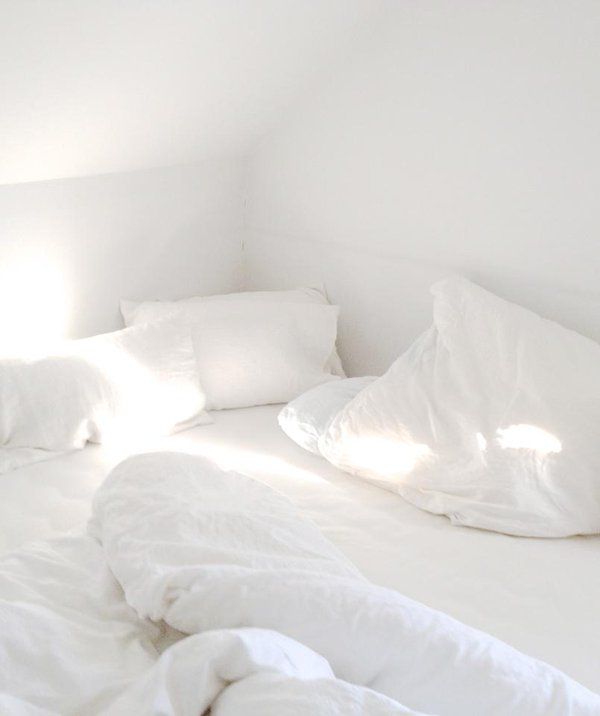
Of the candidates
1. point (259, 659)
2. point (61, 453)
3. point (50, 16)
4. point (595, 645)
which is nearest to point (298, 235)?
point (61, 453)

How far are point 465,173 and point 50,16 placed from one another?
120 centimetres

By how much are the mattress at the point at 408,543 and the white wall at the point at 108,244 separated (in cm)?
54

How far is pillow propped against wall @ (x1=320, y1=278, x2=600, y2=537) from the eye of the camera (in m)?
2.13

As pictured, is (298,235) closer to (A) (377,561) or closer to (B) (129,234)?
(B) (129,234)

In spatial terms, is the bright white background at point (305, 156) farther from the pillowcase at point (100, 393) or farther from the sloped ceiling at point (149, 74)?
the pillowcase at point (100, 393)

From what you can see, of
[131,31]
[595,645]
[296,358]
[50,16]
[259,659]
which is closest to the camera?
[259,659]

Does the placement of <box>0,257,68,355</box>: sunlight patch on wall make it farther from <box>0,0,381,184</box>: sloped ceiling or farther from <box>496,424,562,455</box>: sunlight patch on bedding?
<box>496,424,562,455</box>: sunlight patch on bedding

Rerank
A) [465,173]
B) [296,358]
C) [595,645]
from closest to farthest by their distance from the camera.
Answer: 1. [595,645]
2. [465,173]
3. [296,358]

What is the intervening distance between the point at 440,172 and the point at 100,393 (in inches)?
42.6

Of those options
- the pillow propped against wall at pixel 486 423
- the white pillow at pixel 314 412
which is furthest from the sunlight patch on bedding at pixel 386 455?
the white pillow at pixel 314 412

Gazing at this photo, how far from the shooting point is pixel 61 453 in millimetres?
2469

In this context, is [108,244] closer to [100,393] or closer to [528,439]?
[100,393]

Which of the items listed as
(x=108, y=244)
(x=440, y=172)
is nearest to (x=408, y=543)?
(x=440, y=172)

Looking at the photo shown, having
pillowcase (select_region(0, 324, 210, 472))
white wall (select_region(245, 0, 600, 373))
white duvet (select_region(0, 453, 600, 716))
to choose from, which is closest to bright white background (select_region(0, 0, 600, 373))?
white wall (select_region(245, 0, 600, 373))
